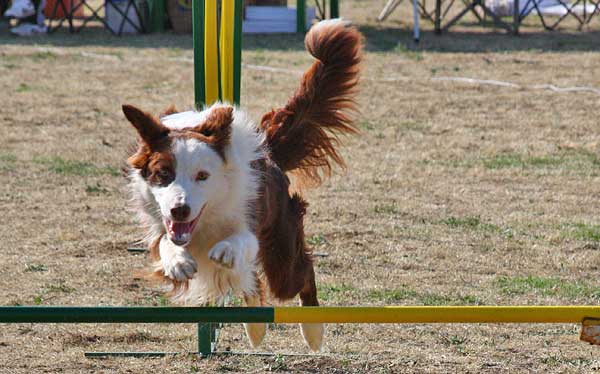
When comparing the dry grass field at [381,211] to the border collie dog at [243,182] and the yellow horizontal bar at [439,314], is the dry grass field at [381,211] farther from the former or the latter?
the yellow horizontal bar at [439,314]

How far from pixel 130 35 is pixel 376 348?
52.2 feet

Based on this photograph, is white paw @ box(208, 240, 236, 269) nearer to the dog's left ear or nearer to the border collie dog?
the border collie dog

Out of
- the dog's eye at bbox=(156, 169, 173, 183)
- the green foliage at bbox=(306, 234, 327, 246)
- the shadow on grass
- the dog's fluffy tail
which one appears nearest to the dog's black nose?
the dog's eye at bbox=(156, 169, 173, 183)

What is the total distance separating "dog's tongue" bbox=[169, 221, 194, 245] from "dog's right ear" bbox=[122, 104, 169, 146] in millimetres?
378

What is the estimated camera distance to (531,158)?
35.2ft

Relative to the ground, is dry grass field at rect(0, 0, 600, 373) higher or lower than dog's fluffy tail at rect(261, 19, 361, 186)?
lower

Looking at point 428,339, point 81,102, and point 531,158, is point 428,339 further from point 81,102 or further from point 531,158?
point 81,102

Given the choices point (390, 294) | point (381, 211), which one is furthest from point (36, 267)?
point (381, 211)

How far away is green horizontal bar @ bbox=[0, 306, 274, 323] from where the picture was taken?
13.4 feet

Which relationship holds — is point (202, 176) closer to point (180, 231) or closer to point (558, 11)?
point (180, 231)

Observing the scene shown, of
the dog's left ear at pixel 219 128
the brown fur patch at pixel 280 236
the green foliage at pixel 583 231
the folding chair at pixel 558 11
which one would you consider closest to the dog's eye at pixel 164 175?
the dog's left ear at pixel 219 128

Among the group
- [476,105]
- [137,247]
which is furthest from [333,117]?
[476,105]

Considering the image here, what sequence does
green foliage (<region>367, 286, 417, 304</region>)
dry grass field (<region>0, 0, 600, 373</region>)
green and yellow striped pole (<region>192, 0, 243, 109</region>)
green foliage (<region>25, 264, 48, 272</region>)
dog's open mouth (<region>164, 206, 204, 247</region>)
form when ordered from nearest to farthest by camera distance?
dog's open mouth (<region>164, 206, 204, 247</region>) < green and yellow striped pole (<region>192, 0, 243, 109</region>) < dry grass field (<region>0, 0, 600, 373</region>) < green foliage (<region>367, 286, 417, 304</region>) < green foliage (<region>25, 264, 48, 272</region>)

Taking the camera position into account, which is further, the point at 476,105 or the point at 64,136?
the point at 476,105
